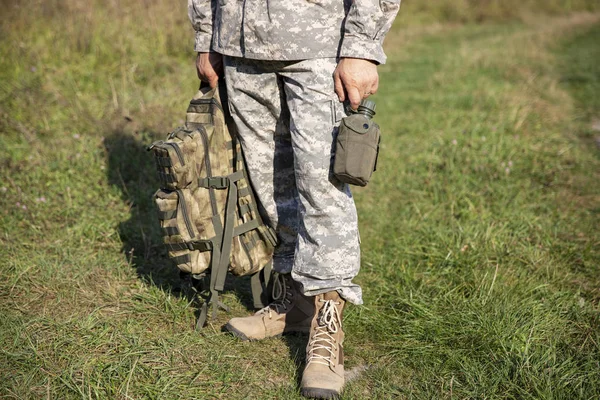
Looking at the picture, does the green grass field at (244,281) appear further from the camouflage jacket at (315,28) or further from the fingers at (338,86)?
the camouflage jacket at (315,28)

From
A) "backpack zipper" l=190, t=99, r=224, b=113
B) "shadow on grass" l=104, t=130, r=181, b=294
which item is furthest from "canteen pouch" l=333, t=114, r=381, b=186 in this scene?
"shadow on grass" l=104, t=130, r=181, b=294

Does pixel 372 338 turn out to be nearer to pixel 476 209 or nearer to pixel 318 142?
pixel 318 142

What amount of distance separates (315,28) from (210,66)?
558 millimetres

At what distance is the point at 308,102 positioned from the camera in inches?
80.1

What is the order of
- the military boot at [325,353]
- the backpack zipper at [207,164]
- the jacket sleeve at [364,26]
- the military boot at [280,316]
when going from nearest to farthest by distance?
the jacket sleeve at [364,26]
the military boot at [325,353]
the backpack zipper at [207,164]
the military boot at [280,316]

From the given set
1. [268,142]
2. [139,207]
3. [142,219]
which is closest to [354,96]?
[268,142]

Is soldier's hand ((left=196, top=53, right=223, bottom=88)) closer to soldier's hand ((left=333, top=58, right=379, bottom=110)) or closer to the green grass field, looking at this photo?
soldier's hand ((left=333, top=58, right=379, bottom=110))

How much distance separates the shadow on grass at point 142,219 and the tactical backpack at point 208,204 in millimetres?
371

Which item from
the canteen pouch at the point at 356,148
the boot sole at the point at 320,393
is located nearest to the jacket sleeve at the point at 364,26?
the canteen pouch at the point at 356,148

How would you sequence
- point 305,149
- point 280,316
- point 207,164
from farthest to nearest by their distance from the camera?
point 280,316, point 207,164, point 305,149

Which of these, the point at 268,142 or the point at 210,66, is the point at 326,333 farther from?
the point at 210,66

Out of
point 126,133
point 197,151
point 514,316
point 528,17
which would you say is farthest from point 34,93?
point 528,17

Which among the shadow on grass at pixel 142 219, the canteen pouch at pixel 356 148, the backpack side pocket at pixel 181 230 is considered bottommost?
the shadow on grass at pixel 142 219

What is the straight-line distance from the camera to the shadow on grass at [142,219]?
9.33 feet
